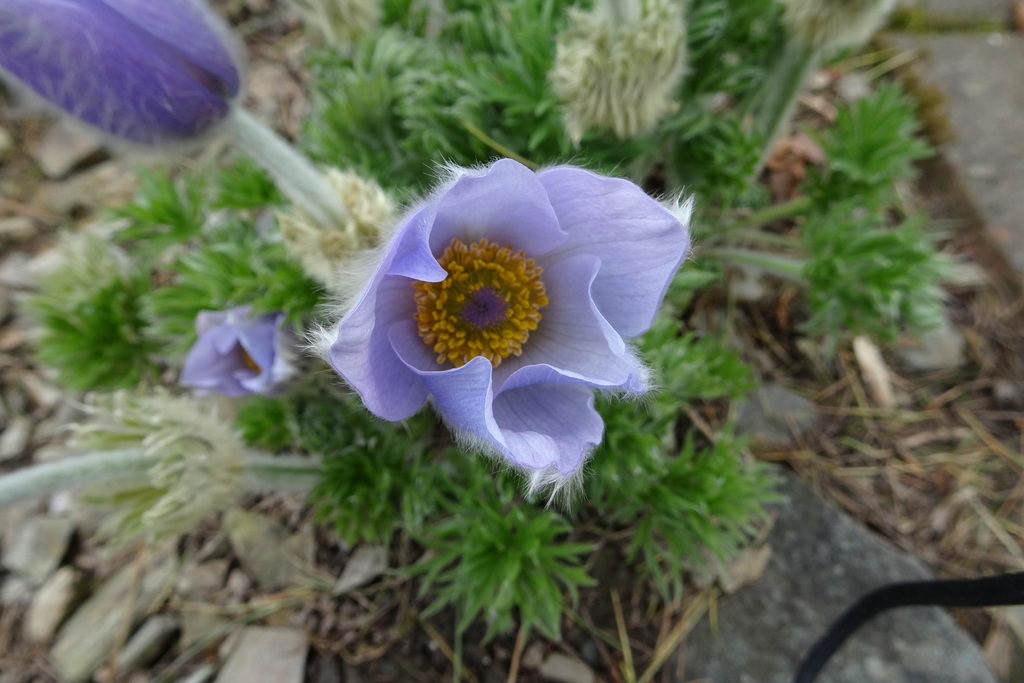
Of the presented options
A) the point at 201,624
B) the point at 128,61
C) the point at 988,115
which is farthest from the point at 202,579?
the point at 988,115

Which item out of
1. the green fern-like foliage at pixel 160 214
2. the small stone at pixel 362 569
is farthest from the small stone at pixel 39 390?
the small stone at pixel 362 569

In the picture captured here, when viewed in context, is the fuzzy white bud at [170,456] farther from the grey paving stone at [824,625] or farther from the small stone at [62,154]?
the small stone at [62,154]

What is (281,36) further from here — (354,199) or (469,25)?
(354,199)

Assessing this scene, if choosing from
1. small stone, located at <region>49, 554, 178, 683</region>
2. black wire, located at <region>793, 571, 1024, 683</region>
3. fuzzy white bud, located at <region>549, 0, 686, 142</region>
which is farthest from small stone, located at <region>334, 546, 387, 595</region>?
fuzzy white bud, located at <region>549, 0, 686, 142</region>

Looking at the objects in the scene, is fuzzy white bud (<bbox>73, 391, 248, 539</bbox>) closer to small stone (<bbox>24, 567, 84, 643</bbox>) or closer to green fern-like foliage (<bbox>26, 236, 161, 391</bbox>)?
green fern-like foliage (<bbox>26, 236, 161, 391</bbox>)

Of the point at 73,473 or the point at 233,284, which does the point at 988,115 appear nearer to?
the point at 233,284
